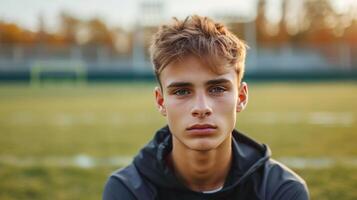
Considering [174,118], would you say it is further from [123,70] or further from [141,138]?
[123,70]

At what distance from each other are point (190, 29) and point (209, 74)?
27 centimetres

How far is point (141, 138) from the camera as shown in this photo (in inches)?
328

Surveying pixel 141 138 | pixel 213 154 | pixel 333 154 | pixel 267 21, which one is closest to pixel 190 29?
pixel 213 154

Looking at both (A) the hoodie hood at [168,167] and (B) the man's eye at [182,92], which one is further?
(A) the hoodie hood at [168,167]

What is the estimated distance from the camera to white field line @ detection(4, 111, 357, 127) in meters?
10.7

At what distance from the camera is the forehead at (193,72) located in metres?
2.36

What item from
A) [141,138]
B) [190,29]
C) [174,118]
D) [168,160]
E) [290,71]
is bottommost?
[290,71]

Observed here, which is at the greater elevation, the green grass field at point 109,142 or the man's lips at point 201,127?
the man's lips at point 201,127

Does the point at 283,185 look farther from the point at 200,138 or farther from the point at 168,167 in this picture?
the point at 168,167

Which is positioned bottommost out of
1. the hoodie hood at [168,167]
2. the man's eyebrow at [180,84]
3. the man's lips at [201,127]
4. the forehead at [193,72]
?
the hoodie hood at [168,167]

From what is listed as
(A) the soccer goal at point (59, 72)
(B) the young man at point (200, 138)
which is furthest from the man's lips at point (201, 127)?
(A) the soccer goal at point (59, 72)

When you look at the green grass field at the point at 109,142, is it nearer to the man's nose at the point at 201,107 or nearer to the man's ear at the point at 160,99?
the man's ear at the point at 160,99

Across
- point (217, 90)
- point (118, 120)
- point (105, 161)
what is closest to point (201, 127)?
point (217, 90)

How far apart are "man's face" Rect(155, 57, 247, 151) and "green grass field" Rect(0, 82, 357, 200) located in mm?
2191
